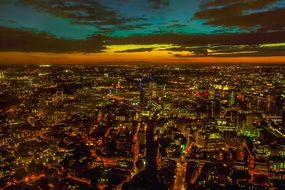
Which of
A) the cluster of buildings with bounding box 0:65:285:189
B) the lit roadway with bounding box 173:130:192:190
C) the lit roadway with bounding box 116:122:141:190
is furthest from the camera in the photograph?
the cluster of buildings with bounding box 0:65:285:189

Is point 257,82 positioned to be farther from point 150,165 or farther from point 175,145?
point 150,165

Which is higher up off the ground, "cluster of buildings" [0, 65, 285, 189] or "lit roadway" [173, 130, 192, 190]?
"cluster of buildings" [0, 65, 285, 189]

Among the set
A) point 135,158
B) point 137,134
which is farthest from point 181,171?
point 137,134

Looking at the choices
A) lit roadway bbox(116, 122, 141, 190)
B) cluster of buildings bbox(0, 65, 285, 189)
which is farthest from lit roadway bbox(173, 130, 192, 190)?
lit roadway bbox(116, 122, 141, 190)

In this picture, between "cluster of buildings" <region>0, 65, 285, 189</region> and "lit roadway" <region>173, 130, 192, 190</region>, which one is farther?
"cluster of buildings" <region>0, 65, 285, 189</region>

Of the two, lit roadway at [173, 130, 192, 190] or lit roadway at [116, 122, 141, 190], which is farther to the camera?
lit roadway at [116, 122, 141, 190]

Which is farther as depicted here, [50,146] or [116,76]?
[116,76]

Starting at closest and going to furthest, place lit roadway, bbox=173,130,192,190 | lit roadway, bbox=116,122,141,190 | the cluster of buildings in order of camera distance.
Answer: lit roadway, bbox=173,130,192,190 → lit roadway, bbox=116,122,141,190 → the cluster of buildings

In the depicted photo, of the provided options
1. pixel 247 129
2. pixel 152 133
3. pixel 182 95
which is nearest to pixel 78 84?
pixel 182 95

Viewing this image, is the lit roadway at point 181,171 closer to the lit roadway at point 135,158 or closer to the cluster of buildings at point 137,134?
the cluster of buildings at point 137,134

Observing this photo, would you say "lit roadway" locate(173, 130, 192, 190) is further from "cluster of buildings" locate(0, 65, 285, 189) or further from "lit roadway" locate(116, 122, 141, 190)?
"lit roadway" locate(116, 122, 141, 190)

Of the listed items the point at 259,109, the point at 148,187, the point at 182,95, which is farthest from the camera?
the point at 182,95
